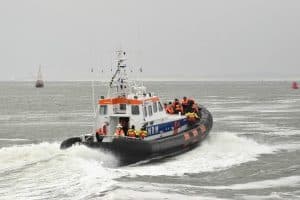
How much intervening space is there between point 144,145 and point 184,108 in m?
6.64

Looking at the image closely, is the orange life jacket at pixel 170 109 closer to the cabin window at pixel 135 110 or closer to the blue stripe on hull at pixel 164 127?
the blue stripe on hull at pixel 164 127

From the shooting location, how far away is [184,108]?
22.9 meters

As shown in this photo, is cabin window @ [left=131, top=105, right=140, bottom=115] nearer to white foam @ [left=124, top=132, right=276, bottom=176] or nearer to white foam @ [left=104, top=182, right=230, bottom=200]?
white foam @ [left=124, top=132, right=276, bottom=176]

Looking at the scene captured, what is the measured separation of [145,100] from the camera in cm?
1817

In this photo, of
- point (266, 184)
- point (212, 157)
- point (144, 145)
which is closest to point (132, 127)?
point (144, 145)

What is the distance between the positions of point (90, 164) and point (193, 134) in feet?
18.8

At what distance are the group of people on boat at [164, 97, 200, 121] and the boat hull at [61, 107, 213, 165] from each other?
4.53 feet

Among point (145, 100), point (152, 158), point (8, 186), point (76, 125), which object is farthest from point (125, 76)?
point (76, 125)

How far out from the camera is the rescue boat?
16141 millimetres

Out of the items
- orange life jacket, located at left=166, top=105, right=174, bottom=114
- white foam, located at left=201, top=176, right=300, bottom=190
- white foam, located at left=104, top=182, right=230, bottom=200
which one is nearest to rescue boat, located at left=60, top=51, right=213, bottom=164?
orange life jacket, located at left=166, top=105, right=174, bottom=114

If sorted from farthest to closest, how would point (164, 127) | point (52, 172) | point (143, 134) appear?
point (164, 127), point (143, 134), point (52, 172)

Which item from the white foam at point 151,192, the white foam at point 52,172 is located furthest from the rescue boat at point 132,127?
the white foam at point 151,192

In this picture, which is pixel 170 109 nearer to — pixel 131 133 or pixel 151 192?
pixel 131 133

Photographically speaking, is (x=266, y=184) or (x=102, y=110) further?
(x=102, y=110)
